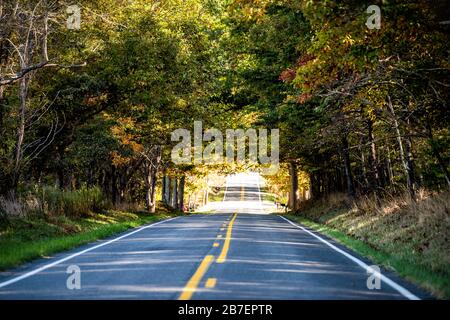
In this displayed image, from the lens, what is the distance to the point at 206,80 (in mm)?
29203

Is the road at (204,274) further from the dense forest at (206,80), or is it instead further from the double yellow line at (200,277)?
the dense forest at (206,80)

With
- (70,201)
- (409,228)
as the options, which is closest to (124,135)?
(70,201)

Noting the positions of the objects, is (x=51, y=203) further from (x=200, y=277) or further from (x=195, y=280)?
(x=195, y=280)

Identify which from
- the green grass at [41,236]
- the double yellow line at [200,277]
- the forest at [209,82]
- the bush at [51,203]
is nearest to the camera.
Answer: the double yellow line at [200,277]

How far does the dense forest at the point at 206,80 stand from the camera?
1220cm

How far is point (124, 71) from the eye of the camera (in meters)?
23.3

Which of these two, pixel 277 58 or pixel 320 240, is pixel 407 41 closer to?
pixel 320 240

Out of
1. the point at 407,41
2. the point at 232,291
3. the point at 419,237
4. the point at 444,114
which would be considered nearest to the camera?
the point at 232,291

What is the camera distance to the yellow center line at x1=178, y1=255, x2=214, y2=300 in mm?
7891

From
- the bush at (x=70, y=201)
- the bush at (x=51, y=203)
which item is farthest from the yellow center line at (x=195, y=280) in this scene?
the bush at (x=70, y=201)

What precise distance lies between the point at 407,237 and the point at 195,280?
7345mm

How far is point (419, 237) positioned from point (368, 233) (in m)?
4.20
